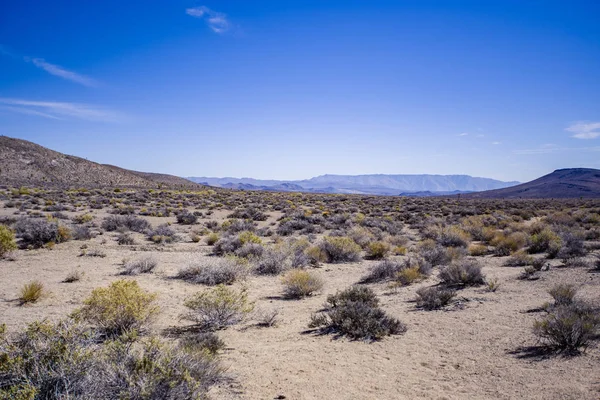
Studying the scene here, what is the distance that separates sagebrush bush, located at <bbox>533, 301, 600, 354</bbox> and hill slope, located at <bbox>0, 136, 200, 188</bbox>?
7369 cm

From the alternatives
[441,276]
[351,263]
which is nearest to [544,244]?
[441,276]

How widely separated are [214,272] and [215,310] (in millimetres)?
3319

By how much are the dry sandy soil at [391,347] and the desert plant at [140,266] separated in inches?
15.8

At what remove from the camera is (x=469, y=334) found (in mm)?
6625

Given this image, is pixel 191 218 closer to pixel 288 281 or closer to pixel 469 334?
pixel 288 281

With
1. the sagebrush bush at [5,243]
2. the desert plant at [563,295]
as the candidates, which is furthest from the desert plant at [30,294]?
the desert plant at [563,295]

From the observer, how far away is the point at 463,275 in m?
9.91

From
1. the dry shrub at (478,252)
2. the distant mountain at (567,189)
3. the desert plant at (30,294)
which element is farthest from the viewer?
the distant mountain at (567,189)

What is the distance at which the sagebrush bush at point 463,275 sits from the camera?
32.6 ft

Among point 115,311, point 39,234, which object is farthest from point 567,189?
point 115,311

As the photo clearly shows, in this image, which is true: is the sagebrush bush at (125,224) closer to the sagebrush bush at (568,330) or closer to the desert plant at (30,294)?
the desert plant at (30,294)

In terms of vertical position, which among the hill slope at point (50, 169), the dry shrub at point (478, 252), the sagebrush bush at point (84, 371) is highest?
the hill slope at point (50, 169)

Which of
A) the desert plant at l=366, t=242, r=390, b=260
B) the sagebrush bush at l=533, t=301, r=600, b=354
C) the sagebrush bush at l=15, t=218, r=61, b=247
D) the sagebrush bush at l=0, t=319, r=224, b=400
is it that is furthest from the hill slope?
the sagebrush bush at l=533, t=301, r=600, b=354

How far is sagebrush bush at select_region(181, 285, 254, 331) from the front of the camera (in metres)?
6.91
